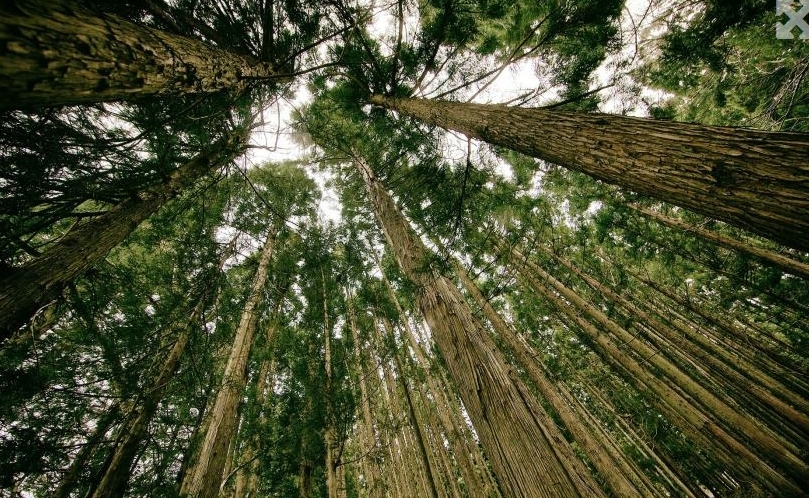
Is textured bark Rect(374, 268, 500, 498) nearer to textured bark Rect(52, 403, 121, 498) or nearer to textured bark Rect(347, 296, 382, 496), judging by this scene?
textured bark Rect(347, 296, 382, 496)

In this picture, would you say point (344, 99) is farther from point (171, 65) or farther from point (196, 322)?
point (196, 322)

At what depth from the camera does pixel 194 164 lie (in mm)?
4730

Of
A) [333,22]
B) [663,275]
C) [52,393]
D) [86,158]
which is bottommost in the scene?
[52,393]

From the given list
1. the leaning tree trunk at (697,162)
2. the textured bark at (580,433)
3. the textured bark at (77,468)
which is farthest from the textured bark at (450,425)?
the leaning tree trunk at (697,162)

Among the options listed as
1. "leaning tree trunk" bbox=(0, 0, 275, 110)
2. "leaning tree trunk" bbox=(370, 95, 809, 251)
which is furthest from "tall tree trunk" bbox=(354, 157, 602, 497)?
"leaning tree trunk" bbox=(0, 0, 275, 110)

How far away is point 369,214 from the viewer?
805 centimetres

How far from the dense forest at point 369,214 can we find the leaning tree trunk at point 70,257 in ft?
0.08

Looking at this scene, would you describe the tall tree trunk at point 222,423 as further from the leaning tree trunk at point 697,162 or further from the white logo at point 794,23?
the white logo at point 794,23

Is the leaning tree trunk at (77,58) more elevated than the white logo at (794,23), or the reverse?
the white logo at (794,23)

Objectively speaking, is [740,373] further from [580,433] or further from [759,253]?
[580,433]

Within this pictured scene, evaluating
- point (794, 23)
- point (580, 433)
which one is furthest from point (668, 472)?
point (794, 23)

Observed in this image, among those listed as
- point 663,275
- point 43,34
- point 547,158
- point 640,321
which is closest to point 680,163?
point 547,158

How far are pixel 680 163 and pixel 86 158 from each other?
4580mm

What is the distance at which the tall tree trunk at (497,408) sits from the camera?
4.10ft
